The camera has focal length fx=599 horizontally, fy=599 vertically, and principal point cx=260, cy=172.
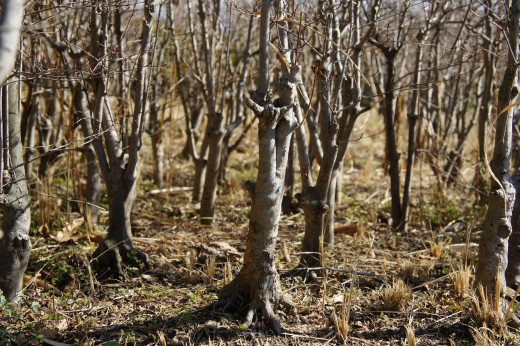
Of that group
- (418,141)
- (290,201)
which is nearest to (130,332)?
(290,201)

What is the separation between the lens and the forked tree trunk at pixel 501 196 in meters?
4.05

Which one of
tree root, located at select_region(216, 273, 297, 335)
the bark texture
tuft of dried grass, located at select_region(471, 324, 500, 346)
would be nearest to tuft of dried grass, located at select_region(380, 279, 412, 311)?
tuft of dried grass, located at select_region(471, 324, 500, 346)

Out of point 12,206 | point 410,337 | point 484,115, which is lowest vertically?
point 410,337

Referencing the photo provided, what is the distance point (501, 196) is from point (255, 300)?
1834 millimetres

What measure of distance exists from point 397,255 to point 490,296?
171 centimetres

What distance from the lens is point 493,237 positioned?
4227 millimetres

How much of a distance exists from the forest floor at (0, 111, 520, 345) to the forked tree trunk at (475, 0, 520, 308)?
0.23 meters

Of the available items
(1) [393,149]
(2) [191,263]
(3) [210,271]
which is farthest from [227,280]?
(1) [393,149]

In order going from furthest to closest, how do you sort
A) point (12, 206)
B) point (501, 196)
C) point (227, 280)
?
point (227, 280) → point (12, 206) → point (501, 196)

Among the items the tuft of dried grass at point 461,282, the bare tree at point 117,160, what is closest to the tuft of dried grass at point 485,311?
the tuft of dried grass at point 461,282

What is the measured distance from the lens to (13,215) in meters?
4.24

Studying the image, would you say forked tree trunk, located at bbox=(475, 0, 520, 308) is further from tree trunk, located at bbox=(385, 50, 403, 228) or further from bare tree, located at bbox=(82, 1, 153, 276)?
bare tree, located at bbox=(82, 1, 153, 276)

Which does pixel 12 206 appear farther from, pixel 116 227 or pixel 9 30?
pixel 9 30

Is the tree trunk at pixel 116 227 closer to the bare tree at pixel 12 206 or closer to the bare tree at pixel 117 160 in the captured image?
the bare tree at pixel 117 160
